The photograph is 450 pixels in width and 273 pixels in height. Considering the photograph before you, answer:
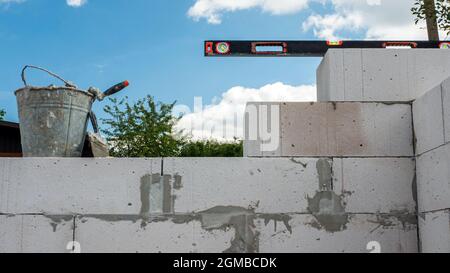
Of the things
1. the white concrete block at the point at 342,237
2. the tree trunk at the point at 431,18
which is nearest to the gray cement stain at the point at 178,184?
the white concrete block at the point at 342,237

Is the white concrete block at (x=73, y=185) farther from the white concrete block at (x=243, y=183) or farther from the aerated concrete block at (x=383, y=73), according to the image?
the aerated concrete block at (x=383, y=73)

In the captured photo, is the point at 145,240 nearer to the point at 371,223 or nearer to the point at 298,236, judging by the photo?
the point at 298,236

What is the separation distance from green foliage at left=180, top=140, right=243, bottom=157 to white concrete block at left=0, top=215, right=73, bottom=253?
1335cm

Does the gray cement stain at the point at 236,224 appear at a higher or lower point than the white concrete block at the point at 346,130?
lower

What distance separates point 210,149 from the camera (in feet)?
60.3

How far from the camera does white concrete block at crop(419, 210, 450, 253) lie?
3.40 meters

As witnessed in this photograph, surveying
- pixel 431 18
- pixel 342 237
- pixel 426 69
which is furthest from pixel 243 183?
pixel 431 18

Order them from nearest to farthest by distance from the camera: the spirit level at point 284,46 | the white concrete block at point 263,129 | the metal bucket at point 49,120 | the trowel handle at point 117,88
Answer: the white concrete block at point 263,129
the metal bucket at point 49,120
the trowel handle at point 117,88
the spirit level at point 284,46

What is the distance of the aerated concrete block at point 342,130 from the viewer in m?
Answer: 4.02

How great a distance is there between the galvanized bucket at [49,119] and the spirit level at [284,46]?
2426 millimetres

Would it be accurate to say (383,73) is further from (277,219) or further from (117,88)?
(117,88)

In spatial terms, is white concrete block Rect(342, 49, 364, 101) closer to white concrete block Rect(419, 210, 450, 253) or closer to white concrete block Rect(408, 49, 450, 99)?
white concrete block Rect(408, 49, 450, 99)

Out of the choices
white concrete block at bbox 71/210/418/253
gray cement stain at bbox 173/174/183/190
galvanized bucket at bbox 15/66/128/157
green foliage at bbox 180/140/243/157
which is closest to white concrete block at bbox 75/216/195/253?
white concrete block at bbox 71/210/418/253

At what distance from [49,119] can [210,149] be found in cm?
1431
